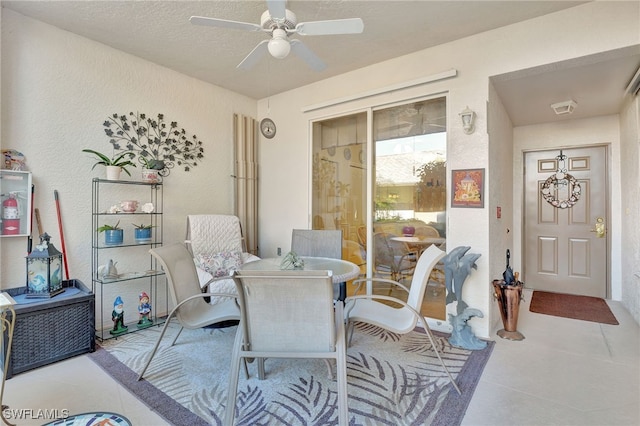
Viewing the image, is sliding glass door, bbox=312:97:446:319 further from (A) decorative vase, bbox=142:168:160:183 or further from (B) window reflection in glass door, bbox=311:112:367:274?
(A) decorative vase, bbox=142:168:160:183

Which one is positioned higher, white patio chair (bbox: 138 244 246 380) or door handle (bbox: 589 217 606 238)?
door handle (bbox: 589 217 606 238)

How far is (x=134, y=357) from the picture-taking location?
2.44 meters

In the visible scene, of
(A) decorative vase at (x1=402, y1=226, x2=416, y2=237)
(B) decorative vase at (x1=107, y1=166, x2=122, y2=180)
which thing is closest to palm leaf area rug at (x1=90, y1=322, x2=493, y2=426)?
(A) decorative vase at (x1=402, y1=226, x2=416, y2=237)

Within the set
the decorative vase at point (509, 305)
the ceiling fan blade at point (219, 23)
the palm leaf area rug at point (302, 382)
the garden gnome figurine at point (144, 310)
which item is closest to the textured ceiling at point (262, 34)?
the ceiling fan blade at point (219, 23)

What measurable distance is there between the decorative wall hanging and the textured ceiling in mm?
1612

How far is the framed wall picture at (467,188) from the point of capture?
2818 millimetres

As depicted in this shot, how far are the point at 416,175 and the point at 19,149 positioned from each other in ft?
11.9

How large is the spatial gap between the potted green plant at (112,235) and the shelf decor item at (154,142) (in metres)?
0.59

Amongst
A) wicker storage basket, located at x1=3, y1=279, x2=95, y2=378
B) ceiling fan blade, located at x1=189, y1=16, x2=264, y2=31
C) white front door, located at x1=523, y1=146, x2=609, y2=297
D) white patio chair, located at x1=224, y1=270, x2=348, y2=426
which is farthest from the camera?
white front door, located at x1=523, y1=146, x2=609, y2=297

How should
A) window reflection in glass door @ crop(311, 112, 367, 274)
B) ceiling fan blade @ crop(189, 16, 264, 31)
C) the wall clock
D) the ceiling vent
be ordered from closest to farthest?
ceiling fan blade @ crop(189, 16, 264, 31) < the ceiling vent < window reflection in glass door @ crop(311, 112, 367, 274) < the wall clock

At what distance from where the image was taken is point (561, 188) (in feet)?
14.6

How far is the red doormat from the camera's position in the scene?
11.2 ft

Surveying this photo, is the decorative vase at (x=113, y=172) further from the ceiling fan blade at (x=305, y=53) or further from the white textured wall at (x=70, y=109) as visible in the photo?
the ceiling fan blade at (x=305, y=53)

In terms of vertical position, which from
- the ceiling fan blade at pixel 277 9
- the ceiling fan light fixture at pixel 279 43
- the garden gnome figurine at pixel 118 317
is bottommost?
the garden gnome figurine at pixel 118 317
